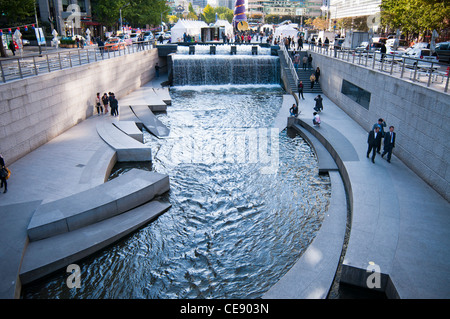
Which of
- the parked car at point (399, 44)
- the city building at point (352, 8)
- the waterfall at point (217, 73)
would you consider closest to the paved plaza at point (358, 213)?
the waterfall at point (217, 73)

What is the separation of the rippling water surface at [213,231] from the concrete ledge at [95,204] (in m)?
0.86

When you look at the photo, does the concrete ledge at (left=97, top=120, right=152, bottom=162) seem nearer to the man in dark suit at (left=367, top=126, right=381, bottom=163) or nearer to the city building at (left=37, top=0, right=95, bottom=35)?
the man in dark suit at (left=367, top=126, right=381, bottom=163)

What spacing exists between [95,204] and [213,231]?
3.52 meters

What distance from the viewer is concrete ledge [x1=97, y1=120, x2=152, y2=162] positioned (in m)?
15.1

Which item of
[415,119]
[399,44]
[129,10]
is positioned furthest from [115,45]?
[399,44]

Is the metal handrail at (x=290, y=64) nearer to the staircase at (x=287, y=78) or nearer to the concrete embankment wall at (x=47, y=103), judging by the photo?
the staircase at (x=287, y=78)

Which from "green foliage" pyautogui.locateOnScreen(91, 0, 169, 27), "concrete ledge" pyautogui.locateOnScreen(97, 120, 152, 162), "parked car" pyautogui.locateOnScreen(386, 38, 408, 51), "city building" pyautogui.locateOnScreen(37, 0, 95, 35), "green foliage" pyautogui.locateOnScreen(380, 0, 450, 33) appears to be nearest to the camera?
"concrete ledge" pyautogui.locateOnScreen(97, 120, 152, 162)

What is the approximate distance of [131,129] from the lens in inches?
707

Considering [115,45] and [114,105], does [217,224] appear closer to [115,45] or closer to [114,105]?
[114,105]

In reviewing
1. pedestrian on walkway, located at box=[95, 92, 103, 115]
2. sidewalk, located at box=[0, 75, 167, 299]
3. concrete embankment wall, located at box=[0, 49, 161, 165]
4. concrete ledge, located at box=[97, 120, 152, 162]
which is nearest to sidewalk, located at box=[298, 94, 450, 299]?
sidewalk, located at box=[0, 75, 167, 299]

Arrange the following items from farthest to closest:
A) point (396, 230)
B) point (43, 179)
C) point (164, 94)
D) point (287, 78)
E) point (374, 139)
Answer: point (287, 78) → point (164, 94) → point (374, 139) → point (43, 179) → point (396, 230)

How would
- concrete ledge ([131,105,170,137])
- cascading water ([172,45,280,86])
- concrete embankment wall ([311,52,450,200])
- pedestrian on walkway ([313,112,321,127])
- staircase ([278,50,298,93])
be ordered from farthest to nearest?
cascading water ([172,45,280,86])
staircase ([278,50,298,93])
concrete ledge ([131,105,170,137])
pedestrian on walkway ([313,112,321,127])
concrete embankment wall ([311,52,450,200])

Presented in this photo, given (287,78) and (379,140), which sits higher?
(287,78)

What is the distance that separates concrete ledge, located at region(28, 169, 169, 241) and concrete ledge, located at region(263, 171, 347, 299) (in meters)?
5.45
